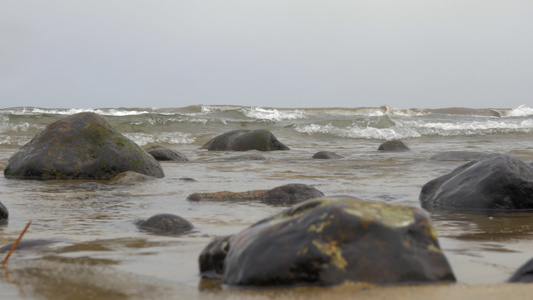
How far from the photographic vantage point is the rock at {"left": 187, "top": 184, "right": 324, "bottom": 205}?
4969 millimetres

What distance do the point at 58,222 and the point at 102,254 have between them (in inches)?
47.1

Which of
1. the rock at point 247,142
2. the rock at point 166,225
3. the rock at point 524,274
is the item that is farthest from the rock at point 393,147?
the rock at point 524,274

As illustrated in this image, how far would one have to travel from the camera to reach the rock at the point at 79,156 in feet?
23.4

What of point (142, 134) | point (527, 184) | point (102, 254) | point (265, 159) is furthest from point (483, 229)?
point (142, 134)

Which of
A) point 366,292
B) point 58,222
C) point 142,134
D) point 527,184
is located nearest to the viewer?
point 366,292

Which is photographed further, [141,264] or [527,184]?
[527,184]

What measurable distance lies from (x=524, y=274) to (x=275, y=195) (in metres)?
2.86

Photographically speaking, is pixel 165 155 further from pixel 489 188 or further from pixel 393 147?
pixel 489 188

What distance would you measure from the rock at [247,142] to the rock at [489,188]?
7.23 meters

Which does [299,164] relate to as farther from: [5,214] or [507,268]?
[507,268]

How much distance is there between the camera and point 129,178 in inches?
263

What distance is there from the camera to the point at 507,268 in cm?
255

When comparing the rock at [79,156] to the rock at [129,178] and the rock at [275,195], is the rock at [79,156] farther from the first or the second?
the rock at [275,195]

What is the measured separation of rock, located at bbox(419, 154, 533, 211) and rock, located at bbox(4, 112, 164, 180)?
3.53 meters
